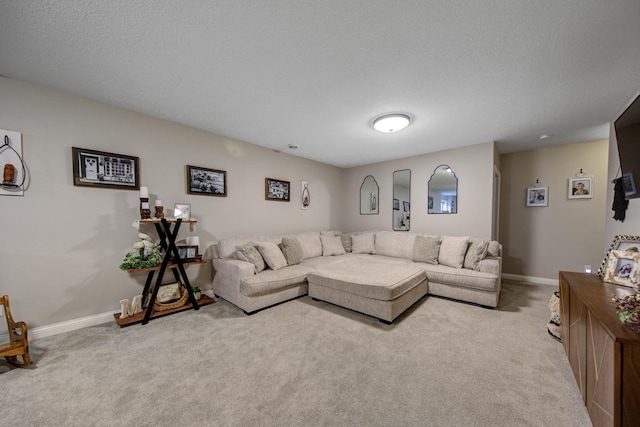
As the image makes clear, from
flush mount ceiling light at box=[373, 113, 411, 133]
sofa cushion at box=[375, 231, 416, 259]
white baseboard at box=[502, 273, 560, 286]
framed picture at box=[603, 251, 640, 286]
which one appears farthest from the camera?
sofa cushion at box=[375, 231, 416, 259]

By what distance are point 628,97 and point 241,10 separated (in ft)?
11.9

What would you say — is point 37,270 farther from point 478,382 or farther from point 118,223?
point 478,382

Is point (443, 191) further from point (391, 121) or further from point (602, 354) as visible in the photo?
point (602, 354)

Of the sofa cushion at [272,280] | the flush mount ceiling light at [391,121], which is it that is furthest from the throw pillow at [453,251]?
the sofa cushion at [272,280]

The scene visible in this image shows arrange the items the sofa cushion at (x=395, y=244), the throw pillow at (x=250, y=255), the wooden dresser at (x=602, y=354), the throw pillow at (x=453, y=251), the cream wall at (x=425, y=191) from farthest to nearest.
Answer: the sofa cushion at (x=395, y=244) < the cream wall at (x=425, y=191) < the throw pillow at (x=453, y=251) < the throw pillow at (x=250, y=255) < the wooden dresser at (x=602, y=354)

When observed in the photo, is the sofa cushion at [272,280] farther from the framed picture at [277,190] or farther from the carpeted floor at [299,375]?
the framed picture at [277,190]

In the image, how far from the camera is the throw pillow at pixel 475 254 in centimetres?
314

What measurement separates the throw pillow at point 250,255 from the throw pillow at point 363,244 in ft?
7.09

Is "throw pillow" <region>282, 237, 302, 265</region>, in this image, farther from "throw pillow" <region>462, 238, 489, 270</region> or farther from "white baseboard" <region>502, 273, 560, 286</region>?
"white baseboard" <region>502, 273, 560, 286</region>

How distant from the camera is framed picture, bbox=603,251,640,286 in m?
1.65

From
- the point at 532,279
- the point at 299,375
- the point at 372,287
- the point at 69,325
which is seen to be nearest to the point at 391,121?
the point at 372,287

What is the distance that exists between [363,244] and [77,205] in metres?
4.15

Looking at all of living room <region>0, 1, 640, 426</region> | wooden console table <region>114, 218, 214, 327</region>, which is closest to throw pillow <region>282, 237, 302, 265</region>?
living room <region>0, 1, 640, 426</region>

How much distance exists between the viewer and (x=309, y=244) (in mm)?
4164
